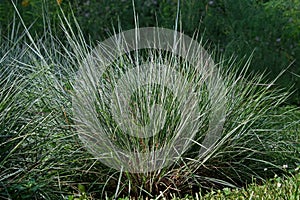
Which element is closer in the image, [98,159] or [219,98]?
[98,159]

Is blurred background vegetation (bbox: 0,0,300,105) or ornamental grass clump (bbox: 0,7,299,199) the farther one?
blurred background vegetation (bbox: 0,0,300,105)

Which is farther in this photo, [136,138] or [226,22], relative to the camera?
[226,22]

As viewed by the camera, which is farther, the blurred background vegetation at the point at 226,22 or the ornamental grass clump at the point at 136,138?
the blurred background vegetation at the point at 226,22

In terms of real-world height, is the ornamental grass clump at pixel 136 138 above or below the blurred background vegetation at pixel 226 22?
above

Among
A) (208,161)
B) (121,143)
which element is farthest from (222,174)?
(121,143)

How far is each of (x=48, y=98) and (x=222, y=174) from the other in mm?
1278

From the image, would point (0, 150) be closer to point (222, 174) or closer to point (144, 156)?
point (144, 156)

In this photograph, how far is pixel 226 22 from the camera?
780 cm

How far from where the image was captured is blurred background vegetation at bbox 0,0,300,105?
754cm

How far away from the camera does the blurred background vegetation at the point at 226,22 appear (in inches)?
297

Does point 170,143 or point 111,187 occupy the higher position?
point 170,143

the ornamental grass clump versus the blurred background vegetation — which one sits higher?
the ornamental grass clump

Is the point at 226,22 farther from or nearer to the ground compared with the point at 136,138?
nearer to the ground

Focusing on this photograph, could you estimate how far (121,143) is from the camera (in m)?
3.57
